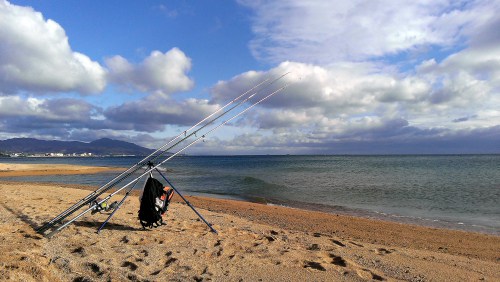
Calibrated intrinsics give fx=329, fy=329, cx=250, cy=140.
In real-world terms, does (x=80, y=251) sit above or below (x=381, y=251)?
above

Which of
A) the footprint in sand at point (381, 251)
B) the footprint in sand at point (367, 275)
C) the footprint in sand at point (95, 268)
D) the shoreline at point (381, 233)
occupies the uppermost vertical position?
the footprint in sand at point (95, 268)

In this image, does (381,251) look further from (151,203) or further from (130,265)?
(151,203)

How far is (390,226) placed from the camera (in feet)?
38.0

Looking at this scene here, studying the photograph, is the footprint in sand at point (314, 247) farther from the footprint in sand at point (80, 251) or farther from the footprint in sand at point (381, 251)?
the footprint in sand at point (80, 251)

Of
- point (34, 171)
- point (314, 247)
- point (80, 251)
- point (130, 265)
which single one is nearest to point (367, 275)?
point (314, 247)

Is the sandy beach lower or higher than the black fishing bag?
lower

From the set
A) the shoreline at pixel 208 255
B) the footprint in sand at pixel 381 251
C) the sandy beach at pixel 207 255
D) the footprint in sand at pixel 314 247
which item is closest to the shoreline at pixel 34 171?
the shoreline at pixel 208 255

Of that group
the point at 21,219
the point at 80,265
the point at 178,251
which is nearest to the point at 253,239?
the point at 178,251

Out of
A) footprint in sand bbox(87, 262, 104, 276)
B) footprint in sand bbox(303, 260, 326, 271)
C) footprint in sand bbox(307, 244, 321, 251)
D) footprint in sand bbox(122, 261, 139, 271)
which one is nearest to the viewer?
footprint in sand bbox(87, 262, 104, 276)

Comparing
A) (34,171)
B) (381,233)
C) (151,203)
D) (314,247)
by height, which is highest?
(151,203)

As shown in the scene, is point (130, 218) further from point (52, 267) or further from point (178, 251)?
point (52, 267)

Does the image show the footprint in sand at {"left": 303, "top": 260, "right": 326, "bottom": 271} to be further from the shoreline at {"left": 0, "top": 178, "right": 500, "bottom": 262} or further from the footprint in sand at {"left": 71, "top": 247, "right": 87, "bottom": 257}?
the footprint in sand at {"left": 71, "top": 247, "right": 87, "bottom": 257}

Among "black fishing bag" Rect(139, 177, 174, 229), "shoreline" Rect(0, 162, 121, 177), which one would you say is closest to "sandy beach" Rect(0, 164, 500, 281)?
"black fishing bag" Rect(139, 177, 174, 229)

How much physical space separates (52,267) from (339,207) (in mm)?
14666
